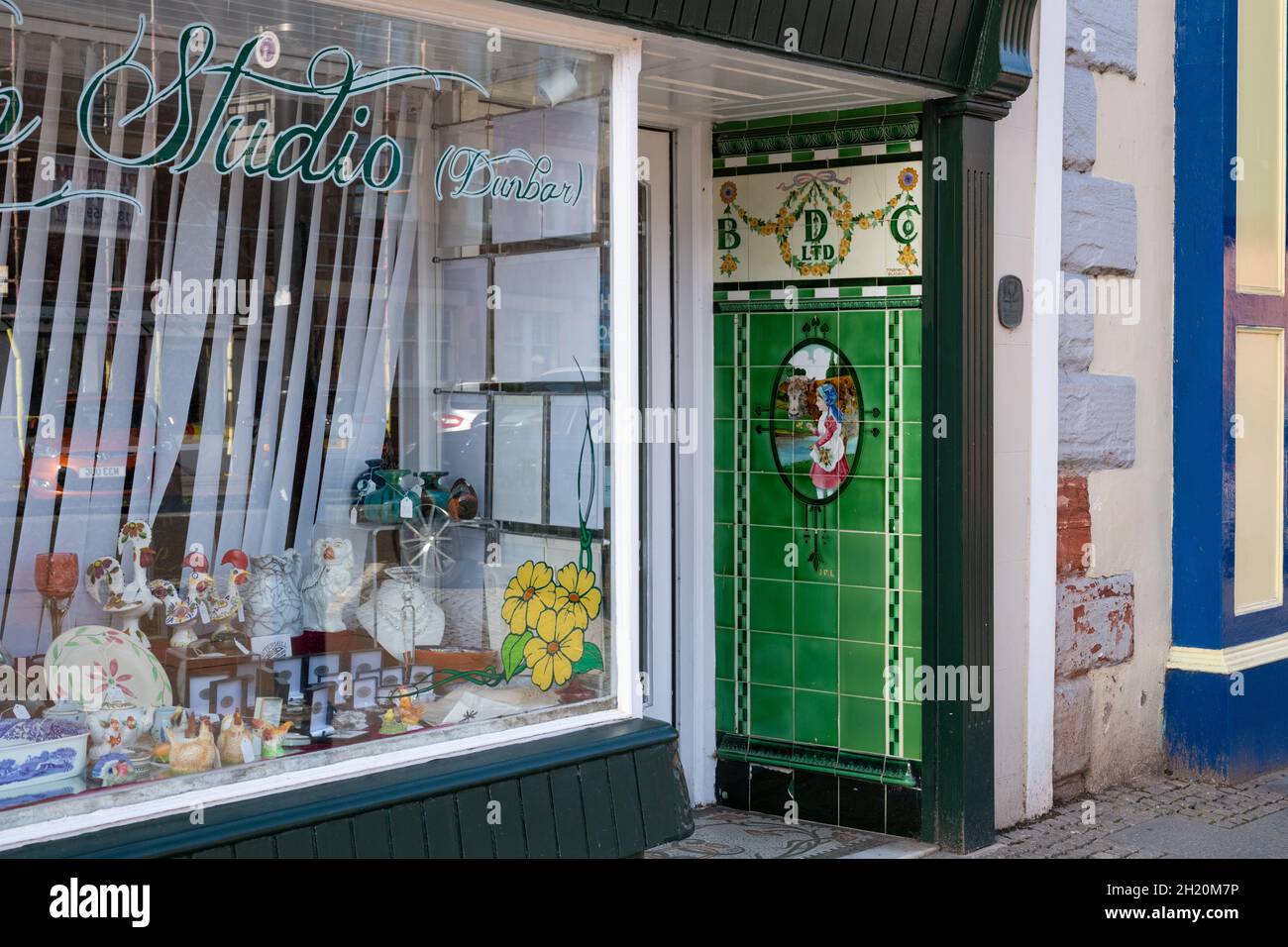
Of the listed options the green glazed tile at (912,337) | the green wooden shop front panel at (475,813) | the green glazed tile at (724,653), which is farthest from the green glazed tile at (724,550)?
the green wooden shop front panel at (475,813)

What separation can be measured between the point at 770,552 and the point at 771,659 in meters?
0.43

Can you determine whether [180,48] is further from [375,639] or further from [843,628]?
[843,628]

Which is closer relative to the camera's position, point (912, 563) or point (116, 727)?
point (116, 727)

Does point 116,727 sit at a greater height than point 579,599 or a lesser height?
lesser

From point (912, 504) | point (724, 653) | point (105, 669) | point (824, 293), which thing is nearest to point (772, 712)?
point (724, 653)

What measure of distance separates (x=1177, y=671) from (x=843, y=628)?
1972 millimetres

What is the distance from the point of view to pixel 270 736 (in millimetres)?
3910

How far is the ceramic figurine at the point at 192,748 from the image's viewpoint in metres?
3.72

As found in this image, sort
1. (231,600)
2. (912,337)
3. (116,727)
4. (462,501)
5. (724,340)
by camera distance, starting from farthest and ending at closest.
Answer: (724,340)
(912,337)
(462,501)
(231,600)
(116,727)

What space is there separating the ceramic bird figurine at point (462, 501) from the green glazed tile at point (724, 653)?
1.77 meters

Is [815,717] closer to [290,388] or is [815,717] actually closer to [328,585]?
[328,585]

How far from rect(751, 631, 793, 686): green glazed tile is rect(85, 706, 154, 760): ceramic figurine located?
9.11ft

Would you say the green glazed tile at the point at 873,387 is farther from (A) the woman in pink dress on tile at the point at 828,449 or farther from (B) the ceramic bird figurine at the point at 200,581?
(B) the ceramic bird figurine at the point at 200,581

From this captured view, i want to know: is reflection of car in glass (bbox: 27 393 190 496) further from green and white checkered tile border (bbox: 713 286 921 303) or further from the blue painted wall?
the blue painted wall
